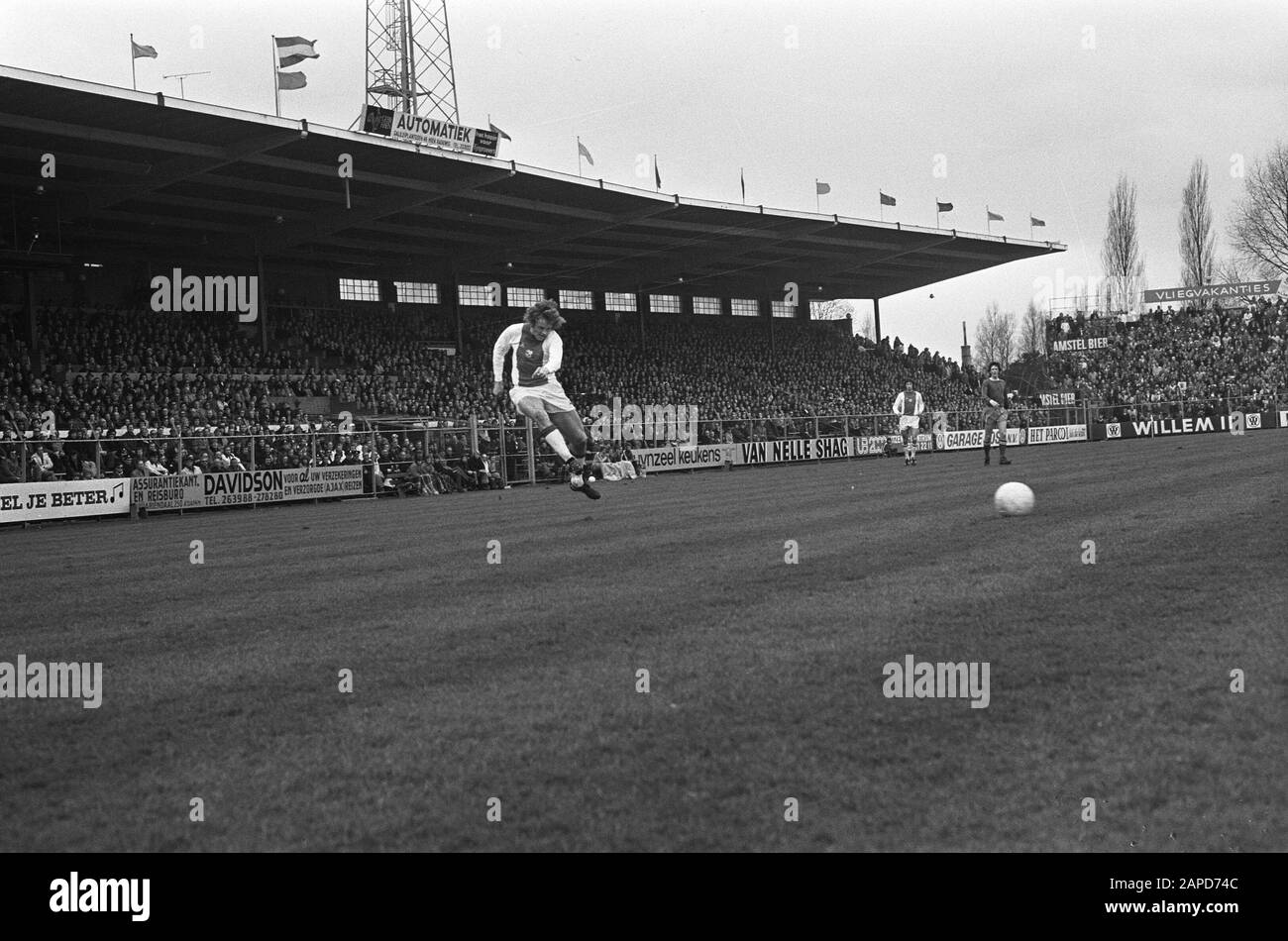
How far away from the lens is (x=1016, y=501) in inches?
520

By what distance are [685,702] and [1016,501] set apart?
341 inches

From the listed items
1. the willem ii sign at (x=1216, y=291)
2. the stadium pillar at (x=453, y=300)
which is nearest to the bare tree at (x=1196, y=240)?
the willem ii sign at (x=1216, y=291)

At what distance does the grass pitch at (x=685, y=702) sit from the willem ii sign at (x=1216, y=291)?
249 ft

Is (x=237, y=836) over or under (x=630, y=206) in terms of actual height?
under

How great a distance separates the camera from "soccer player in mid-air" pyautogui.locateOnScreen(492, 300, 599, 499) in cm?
1709

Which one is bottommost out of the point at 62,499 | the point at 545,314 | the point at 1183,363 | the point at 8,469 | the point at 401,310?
the point at 62,499

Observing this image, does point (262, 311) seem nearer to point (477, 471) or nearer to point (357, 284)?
point (357, 284)

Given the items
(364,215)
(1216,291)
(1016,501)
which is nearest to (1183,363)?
(1216,291)

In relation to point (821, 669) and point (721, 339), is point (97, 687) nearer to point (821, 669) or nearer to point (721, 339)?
point (821, 669)

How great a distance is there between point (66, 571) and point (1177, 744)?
1270 cm

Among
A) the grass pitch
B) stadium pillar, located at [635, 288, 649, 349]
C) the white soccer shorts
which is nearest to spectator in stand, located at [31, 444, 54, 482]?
the white soccer shorts

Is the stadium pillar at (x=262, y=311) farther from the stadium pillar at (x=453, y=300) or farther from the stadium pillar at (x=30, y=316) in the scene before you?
the stadium pillar at (x=453, y=300)
